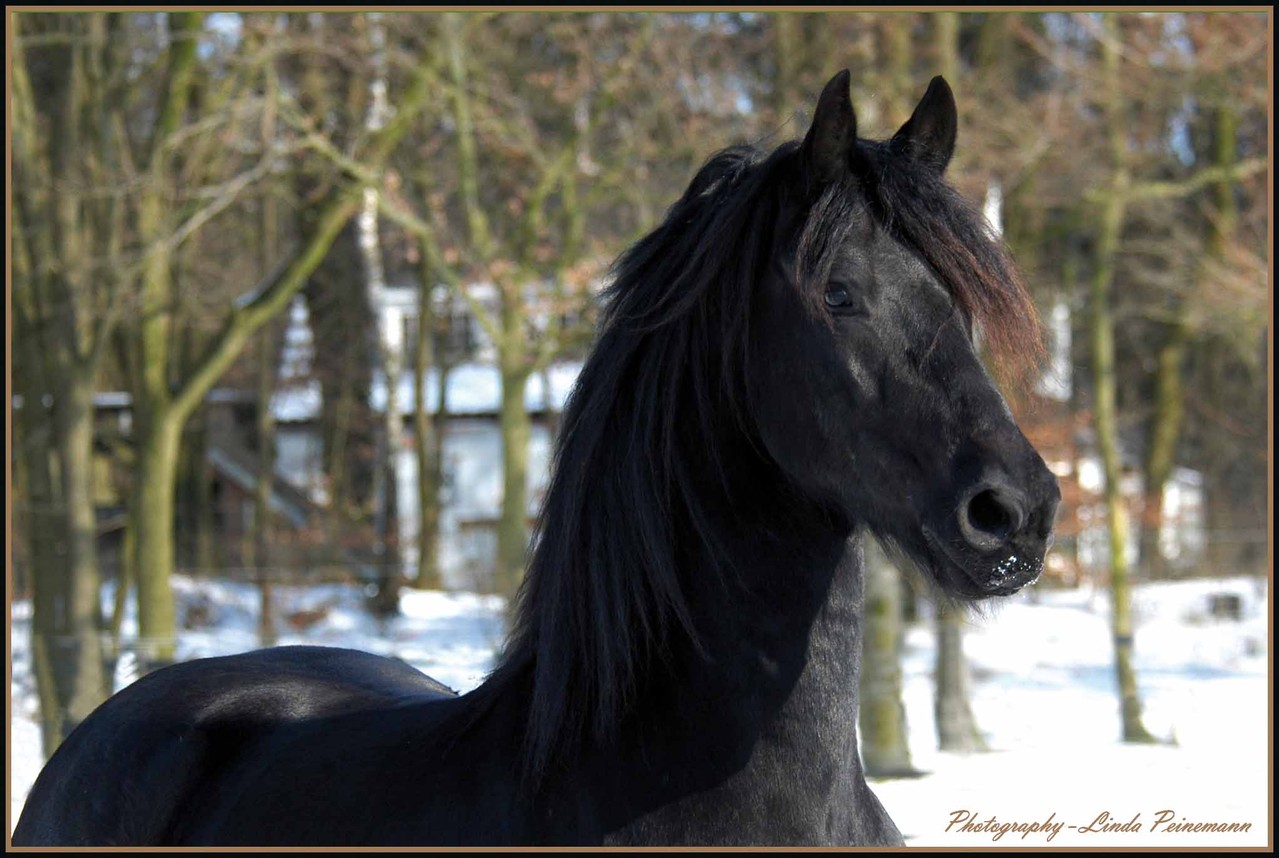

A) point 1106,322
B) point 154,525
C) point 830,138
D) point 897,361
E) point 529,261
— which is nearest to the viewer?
point 897,361

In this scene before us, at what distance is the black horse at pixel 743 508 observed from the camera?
2453 millimetres

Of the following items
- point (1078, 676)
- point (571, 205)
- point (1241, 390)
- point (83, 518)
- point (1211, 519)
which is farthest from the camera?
point (1241, 390)

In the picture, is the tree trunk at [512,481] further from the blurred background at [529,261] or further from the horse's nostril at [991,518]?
the horse's nostril at [991,518]

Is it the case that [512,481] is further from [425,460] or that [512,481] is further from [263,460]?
[263,460]

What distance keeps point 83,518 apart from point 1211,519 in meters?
19.5

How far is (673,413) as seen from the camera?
2.65 metres

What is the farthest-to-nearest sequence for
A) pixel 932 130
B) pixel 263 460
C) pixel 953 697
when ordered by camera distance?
1. pixel 263 460
2. pixel 953 697
3. pixel 932 130

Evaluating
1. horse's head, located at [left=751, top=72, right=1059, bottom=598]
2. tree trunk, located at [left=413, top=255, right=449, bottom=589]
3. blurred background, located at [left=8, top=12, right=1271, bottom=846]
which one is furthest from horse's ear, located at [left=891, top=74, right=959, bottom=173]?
tree trunk, located at [left=413, top=255, right=449, bottom=589]

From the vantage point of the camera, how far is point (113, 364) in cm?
2058

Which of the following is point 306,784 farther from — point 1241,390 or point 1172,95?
point 1241,390

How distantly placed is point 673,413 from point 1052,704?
9678 millimetres

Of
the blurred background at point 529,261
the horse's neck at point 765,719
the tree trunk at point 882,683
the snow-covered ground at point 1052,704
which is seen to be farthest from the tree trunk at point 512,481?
the horse's neck at point 765,719

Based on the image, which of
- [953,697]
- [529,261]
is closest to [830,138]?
[953,697]

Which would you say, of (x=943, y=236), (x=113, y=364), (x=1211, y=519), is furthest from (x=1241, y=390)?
(x=943, y=236)
